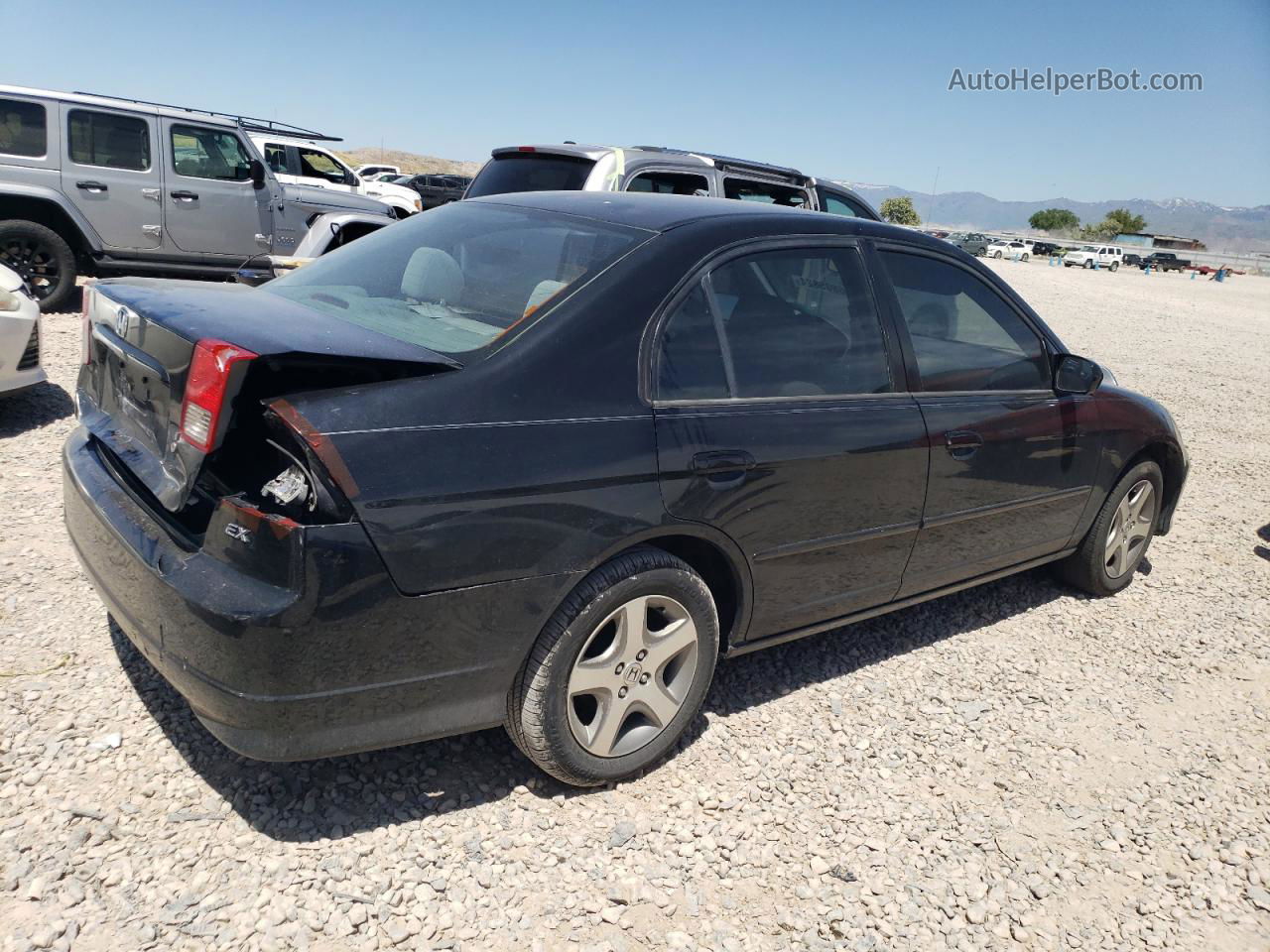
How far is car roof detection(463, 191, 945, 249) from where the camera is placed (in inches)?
122

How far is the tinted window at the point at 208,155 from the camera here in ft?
30.4

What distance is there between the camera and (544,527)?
245 centimetres

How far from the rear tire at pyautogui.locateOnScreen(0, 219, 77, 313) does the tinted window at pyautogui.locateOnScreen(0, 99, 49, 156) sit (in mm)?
675

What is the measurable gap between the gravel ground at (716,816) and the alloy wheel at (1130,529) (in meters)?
0.67

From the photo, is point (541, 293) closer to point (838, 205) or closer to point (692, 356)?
point (692, 356)


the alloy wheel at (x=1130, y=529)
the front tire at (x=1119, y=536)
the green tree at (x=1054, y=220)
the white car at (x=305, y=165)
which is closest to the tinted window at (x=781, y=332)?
the front tire at (x=1119, y=536)

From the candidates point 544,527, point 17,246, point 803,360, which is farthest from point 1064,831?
point 17,246

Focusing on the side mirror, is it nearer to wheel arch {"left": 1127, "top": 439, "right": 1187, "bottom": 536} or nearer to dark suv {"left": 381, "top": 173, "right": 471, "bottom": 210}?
wheel arch {"left": 1127, "top": 439, "right": 1187, "bottom": 536}

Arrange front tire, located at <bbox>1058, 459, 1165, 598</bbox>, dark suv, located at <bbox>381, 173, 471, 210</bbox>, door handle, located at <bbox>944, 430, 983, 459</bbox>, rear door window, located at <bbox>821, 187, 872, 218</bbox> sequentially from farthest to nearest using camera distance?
dark suv, located at <bbox>381, 173, 471, 210</bbox>
rear door window, located at <bbox>821, 187, 872, 218</bbox>
front tire, located at <bbox>1058, 459, 1165, 598</bbox>
door handle, located at <bbox>944, 430, 983, 459</bbox>

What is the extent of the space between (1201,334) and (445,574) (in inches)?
794

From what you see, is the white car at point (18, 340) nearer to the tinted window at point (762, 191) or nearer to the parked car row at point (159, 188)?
the parked car row at point (159, 188)

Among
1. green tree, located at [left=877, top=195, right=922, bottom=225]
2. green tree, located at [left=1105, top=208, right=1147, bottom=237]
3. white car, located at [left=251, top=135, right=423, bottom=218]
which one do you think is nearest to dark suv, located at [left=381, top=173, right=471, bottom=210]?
white car, located at [left=251, top=135, right=423, bottom=218]

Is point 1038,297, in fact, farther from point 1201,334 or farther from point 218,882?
point 218,882

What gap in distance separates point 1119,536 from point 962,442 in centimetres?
170
